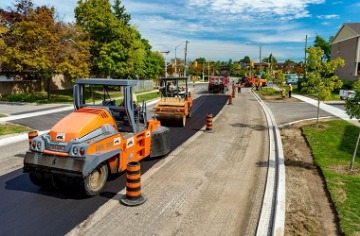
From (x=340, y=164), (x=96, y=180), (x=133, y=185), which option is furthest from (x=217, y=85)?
(x=133, y=185)

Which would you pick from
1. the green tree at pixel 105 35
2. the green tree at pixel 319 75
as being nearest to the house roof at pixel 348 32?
the green tree at pixel 319 75

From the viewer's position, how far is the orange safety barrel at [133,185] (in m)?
6.66

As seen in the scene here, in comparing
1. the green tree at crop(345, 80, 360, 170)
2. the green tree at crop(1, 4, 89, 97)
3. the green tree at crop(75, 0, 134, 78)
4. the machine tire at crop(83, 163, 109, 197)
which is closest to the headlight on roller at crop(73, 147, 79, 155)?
the machine tire at crop(83, 163, 109, 197)

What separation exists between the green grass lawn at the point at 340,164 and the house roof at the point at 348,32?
2869 centimetres

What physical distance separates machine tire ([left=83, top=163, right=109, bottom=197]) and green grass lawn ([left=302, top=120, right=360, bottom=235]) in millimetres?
5279

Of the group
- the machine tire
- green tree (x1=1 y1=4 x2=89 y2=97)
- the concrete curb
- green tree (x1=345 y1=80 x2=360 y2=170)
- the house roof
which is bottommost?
the concrete curb

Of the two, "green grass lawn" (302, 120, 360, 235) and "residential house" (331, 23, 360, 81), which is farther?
"residential house" (331, 23, 360, 81)

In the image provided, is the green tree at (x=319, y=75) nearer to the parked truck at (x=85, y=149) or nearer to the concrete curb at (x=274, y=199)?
the concrete curb at (x=274, y=199)

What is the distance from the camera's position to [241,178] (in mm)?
8711

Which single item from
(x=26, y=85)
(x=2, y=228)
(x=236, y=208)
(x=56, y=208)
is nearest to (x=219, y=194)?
(x=236, y=208)

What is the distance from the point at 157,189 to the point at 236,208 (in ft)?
6.87

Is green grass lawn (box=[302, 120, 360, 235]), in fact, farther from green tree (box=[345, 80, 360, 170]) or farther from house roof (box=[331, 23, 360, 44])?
house roof (box=[331, 23, 360, 44])

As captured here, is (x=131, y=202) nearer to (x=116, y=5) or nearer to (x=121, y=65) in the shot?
(x=121, y=65)

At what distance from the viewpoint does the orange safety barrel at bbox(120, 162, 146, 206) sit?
6.66 metres
